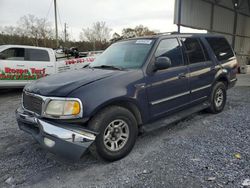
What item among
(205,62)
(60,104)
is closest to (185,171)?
(60,104)

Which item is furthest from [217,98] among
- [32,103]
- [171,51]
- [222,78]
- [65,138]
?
[32,103]

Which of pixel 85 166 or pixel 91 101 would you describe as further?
pixel 85 166

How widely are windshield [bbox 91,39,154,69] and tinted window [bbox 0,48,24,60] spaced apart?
4.72m

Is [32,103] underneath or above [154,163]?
above

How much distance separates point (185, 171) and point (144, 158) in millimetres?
627

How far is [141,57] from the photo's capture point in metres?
3.58

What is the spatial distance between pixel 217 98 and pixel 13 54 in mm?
6714

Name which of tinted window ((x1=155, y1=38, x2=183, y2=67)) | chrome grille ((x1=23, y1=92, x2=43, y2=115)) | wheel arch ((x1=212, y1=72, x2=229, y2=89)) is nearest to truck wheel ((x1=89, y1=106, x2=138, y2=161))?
chrome grille ((x1=23, y1=92, x2=43, y2=115))

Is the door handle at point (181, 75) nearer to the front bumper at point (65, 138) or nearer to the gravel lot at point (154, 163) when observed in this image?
the gravel lot at point (154, 163)

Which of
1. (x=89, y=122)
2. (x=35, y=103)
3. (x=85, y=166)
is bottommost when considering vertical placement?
(x=85, y=166)

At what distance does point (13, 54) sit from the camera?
298 inches

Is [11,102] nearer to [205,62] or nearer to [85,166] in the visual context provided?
[85,166]

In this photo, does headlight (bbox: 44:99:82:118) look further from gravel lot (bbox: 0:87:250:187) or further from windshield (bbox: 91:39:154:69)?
windshield (bbox: 91:39:154:69)

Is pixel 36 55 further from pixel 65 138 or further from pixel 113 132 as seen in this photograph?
pixel 65 138
